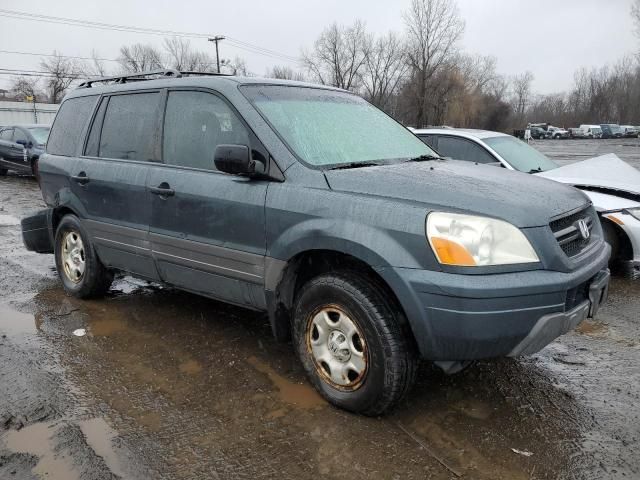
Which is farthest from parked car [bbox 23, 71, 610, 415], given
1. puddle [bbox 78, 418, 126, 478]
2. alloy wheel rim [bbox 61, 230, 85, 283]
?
puddle [bbox 78, 418, 126, 478]

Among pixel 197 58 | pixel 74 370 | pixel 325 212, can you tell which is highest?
pixel 197 58

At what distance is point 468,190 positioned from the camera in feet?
9.07

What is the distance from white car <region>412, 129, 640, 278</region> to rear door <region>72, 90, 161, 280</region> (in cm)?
298

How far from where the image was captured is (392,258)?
2637 mm

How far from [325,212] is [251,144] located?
0.75 m

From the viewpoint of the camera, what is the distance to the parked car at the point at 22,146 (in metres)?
14.5

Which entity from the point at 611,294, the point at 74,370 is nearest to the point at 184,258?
the point at 74,370

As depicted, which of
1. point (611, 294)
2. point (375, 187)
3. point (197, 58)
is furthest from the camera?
point (197, 58)

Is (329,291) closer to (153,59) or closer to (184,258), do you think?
(184,258)

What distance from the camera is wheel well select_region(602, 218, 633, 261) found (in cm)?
542

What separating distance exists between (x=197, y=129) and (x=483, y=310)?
231cm

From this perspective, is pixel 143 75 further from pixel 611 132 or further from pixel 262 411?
pixel 611 132

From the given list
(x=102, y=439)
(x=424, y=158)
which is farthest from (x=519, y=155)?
(x=102, y=439)

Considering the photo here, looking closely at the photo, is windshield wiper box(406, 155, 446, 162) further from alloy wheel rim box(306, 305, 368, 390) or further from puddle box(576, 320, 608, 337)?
puddle box(576, 320, 608, 337)
